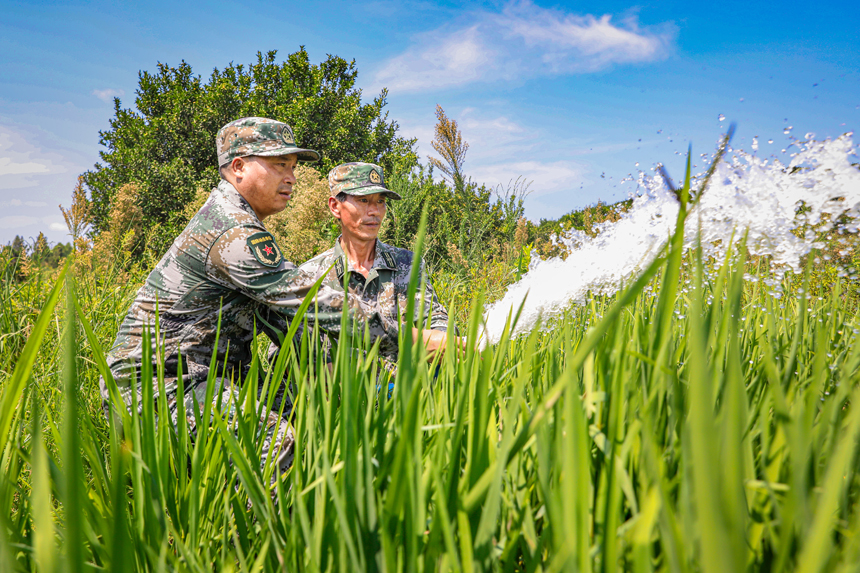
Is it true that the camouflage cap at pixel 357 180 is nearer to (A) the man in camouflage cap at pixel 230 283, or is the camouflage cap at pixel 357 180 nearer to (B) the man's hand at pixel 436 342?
(A) the man in camouflage cap at pixel 230 283

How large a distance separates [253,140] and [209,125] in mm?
18847

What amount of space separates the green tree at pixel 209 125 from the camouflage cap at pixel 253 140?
51.4 feet

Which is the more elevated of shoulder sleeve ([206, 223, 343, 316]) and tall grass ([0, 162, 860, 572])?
shoulder sleeve ([206, 223, 343, 316])

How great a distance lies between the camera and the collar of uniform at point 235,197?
2.29 metres

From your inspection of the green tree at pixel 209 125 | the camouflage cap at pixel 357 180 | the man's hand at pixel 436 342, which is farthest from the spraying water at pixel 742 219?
the green tree at pixel 209 125

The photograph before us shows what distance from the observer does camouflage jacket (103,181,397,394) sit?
2.02 m

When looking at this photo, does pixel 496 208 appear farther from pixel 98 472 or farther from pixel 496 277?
pixel 98 472

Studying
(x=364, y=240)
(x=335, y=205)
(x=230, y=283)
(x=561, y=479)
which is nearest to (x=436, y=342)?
(x=230, y=283)

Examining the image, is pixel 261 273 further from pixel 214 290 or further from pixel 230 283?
pixel 214 290

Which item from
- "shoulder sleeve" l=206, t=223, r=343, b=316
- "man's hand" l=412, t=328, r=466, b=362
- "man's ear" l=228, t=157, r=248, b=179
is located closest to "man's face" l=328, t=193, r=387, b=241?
"man's ear" l=228, t=157, r=248, b=179

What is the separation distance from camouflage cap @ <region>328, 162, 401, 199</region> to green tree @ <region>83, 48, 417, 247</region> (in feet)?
48.4

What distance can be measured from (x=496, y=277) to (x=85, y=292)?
4.00 m

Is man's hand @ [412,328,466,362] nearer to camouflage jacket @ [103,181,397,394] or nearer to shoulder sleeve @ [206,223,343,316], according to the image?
camouflage jacket @ [103,181,397,394]

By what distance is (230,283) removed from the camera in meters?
2.13
